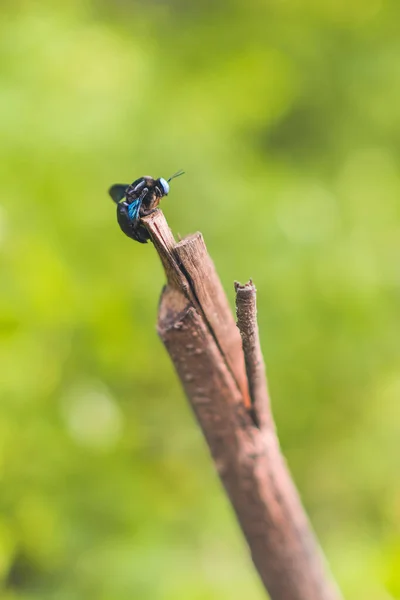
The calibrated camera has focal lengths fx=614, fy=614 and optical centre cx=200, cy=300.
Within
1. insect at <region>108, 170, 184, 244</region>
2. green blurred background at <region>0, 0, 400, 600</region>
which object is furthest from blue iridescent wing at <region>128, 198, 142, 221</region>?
green blurred background at <region>0, 0, 400, 600</region>

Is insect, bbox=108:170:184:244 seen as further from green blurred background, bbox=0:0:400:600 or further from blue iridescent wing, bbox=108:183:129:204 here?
green blurred background, bbox=0:0:400:600

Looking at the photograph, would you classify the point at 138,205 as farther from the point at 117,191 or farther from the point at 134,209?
the point at 117,191

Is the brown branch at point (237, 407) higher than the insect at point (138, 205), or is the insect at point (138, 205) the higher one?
the insect at point (138, 205)

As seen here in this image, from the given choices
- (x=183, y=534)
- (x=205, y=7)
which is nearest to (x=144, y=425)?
(x=183, y=534)

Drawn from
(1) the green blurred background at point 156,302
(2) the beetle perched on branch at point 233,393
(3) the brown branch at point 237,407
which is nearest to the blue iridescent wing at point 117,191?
(2) the beetle perched on branch at point 233,393

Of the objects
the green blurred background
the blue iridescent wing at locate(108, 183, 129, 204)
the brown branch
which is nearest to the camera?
the brown branch

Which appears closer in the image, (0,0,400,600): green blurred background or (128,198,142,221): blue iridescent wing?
(128,198,142,221): blue iridescent wing

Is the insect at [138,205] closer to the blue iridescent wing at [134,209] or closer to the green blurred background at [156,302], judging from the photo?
the blue iridescent wing at [134,209]
